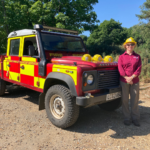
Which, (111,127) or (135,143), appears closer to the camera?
(135,143)

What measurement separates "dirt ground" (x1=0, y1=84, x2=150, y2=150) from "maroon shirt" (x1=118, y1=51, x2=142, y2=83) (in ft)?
3.69

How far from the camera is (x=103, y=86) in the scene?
3.24 m

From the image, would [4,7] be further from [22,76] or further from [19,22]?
[22,76]

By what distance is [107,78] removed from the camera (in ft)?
10.9

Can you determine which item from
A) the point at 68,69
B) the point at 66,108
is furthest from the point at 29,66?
the point at 66,108

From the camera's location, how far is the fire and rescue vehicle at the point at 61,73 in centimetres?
297

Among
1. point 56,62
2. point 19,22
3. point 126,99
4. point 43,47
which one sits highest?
point 19,22

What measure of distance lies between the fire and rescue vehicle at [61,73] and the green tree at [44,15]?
6.96 metres

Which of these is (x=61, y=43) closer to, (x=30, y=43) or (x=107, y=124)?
(x=30, y=43)

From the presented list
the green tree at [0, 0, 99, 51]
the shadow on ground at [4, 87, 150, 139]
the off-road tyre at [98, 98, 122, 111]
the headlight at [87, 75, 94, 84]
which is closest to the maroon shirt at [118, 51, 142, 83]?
the headlight at [87, 75, 94, 84]

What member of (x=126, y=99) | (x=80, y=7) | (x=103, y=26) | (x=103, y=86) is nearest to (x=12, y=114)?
(x=103, y=86)

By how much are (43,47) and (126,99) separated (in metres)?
2.32

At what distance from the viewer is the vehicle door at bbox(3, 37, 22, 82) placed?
4598 mm

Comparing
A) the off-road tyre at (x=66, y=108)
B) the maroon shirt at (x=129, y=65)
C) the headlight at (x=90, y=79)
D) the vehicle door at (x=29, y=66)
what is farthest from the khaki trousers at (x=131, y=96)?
the vehicle door at (x=29, y=66)
